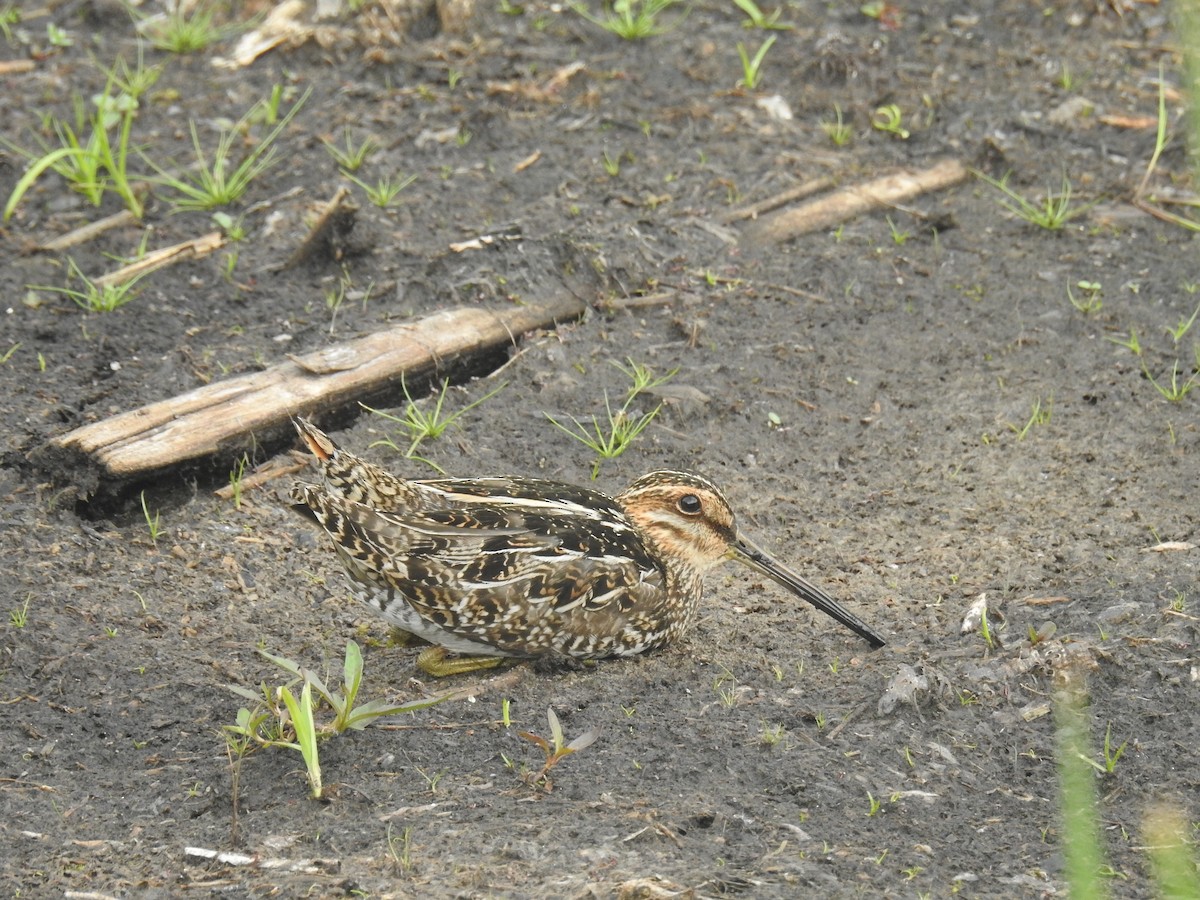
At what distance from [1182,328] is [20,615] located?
5.09m

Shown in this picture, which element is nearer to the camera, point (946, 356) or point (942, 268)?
point (946, 356)

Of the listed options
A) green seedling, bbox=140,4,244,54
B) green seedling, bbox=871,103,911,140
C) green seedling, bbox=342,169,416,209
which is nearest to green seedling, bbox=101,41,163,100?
green seedling, bbox=140,4,244,54

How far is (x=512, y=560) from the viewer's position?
190 inches

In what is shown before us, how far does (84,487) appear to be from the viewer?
18.2 feet

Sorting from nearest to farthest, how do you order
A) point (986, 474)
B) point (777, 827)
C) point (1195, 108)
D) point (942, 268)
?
point (1195, 108), point (777, 827), point (986, 474), point (942, 268)

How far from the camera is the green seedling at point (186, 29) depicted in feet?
28.5

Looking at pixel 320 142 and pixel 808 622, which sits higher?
pixel 320 142

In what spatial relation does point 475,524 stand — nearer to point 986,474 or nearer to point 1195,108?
point 986,474

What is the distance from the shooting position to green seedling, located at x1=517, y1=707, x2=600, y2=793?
421 cm

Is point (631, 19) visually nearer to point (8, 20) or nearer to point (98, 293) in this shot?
point (98, 293)

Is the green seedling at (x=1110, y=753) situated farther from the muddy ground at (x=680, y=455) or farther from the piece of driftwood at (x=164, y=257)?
the piece of driftwood at (x=164, y=257)

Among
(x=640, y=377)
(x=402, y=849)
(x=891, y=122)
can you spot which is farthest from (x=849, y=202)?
(x=402, y=849)

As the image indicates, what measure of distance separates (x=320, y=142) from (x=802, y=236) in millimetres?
2706

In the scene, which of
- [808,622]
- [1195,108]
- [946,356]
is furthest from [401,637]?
[1195,108]
